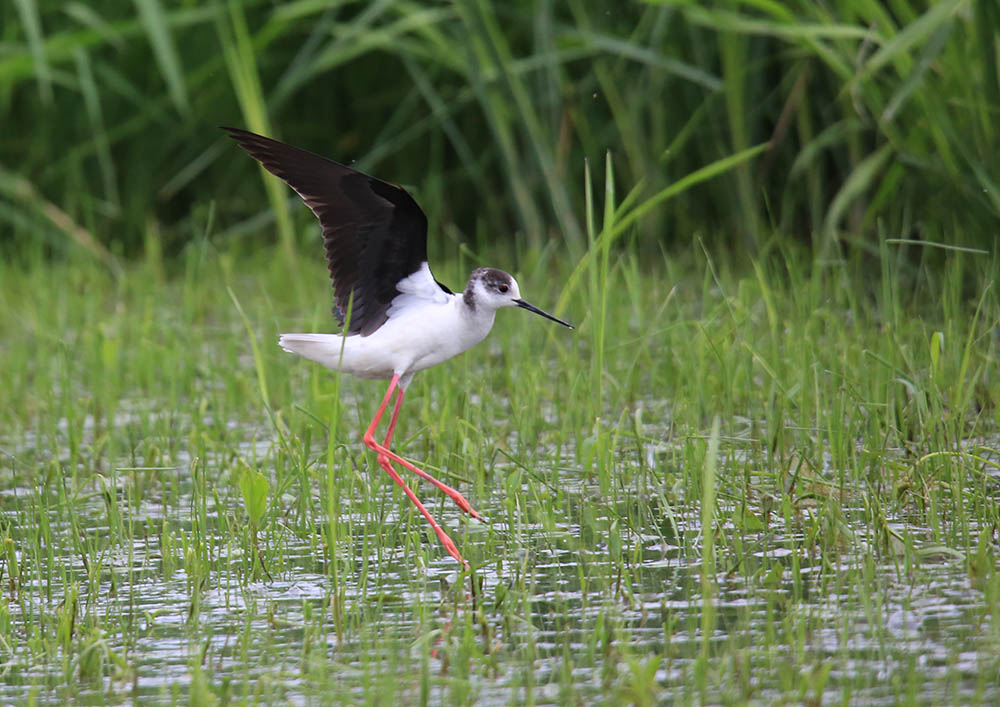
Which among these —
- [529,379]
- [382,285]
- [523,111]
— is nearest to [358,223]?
[382,285]

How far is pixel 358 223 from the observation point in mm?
4422

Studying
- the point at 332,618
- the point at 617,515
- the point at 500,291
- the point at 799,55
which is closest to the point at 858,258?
the point at 799,55

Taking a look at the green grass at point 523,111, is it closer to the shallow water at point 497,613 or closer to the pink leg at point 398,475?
the pink leg at point 398,475

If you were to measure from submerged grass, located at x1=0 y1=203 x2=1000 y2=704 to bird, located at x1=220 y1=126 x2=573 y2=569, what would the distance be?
0.24m

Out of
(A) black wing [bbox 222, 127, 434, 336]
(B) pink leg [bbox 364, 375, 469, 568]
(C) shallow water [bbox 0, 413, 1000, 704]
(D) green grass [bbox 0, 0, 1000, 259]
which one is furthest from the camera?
(D) green grass [bbox 0, 0, 1000, 259]

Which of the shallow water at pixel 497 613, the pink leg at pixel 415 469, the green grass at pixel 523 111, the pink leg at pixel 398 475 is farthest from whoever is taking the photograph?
the green grass at pixel 523 111

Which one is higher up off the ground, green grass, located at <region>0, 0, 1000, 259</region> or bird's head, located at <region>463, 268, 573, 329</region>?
green grass, located at <region>0, 0, 1000, 259</region>

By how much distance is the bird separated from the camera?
4.32 m

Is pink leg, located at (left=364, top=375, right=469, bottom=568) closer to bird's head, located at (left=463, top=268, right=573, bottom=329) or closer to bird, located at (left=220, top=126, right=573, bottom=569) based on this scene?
bird, located at (left=220, top=126, right=573, bottom=569)

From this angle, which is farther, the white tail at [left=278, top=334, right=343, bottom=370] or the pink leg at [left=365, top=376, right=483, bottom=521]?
the white tail at [left=278, top=334, right=343, bottom=370]

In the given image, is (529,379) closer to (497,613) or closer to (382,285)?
(382,285)

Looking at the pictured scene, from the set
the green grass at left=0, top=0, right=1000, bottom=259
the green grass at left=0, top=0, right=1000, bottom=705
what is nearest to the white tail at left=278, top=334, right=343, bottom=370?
the green grass at left=0, top=0, right=1000, bottom=705

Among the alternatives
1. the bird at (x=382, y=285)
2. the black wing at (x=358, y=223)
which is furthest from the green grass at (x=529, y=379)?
the black wing at (x=358, y=223)

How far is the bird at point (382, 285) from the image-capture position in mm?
4320
